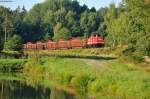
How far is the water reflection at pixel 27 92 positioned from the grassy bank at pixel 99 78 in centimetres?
184

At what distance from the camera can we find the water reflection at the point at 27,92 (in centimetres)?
4609

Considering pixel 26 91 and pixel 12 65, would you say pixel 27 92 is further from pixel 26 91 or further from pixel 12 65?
pixel 12 65

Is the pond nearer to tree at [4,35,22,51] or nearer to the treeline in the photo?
the treeline

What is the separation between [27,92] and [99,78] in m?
8.38

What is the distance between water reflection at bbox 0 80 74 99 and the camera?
46094 mm

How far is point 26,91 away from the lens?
169ft

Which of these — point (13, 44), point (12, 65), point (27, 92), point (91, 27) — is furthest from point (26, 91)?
point (91, 27)

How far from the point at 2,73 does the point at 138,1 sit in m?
33.0

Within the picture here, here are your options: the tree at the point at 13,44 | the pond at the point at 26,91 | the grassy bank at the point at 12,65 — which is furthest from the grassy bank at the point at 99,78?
the tree at the point at 13,44

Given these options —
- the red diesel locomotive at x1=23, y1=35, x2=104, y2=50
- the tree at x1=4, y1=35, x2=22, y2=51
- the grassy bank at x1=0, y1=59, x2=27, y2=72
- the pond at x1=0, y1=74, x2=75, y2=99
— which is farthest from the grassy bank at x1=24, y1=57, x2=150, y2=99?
the red diesel locomotive at x1=23, y1=35, x2=104, y2=50

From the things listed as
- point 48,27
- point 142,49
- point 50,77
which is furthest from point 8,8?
point 142,49

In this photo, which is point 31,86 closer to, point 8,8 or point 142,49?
point 142,49

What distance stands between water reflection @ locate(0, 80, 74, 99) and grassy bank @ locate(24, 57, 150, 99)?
1.84 meters

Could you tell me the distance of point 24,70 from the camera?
250 feet
